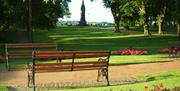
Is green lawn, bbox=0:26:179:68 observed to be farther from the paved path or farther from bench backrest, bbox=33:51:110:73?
bench backrest, bbox=33:51:110:73

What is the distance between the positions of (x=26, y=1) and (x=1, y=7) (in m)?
2.20

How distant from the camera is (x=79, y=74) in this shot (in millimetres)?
19062

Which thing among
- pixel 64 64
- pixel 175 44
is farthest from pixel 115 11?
pixel 64 64

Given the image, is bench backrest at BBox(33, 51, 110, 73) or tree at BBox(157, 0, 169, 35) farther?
tree at BBox(157, 0, 169, 35)

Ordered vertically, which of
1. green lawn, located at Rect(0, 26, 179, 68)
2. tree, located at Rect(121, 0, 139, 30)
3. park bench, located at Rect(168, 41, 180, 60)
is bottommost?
green lawn, located at Rect(0, 26, 179, 68)

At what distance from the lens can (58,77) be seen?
18.3 m

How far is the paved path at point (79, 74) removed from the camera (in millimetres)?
17359

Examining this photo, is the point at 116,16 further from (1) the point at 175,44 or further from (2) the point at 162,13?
(1) the point at 175,44

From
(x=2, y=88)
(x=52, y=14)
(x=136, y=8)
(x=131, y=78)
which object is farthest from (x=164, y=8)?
(x=2, y=88)

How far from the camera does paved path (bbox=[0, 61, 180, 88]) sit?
17.4 meters

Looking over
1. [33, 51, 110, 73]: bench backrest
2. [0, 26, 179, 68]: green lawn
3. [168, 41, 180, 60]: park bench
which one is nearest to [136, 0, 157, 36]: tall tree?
[0, 26, 179, 68]: green lawn

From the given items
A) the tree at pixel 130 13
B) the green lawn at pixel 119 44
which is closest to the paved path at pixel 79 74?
the green lawn at pixel 119 44

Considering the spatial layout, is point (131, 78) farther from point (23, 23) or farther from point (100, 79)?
point (23, 23)

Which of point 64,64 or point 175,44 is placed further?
point 175,44
